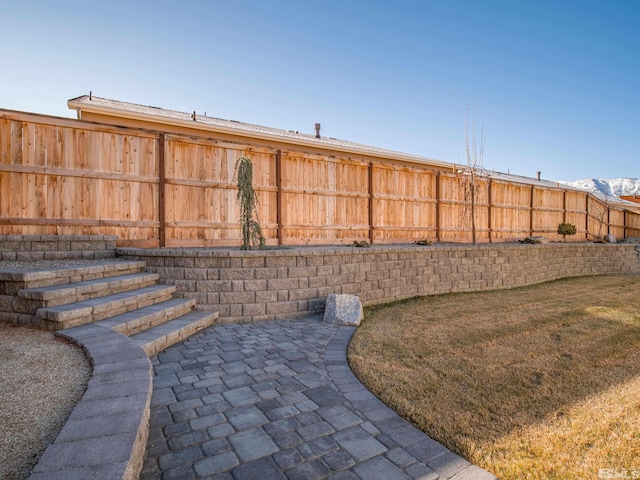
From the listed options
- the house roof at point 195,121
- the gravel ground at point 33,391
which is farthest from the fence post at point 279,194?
the gravel ground at point 33,391

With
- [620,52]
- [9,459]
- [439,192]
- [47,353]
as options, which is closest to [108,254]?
[47,353]

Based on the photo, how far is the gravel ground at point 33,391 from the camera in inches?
66.1

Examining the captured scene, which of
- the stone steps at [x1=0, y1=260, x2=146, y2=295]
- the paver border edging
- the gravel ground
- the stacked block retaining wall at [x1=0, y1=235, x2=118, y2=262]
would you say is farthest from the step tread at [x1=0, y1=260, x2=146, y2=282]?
the paver border edging

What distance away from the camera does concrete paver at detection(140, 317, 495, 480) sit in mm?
1896

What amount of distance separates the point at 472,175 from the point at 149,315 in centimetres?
946

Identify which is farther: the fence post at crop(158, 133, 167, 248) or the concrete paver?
the fence post at crop(158, 133, 167, 248)

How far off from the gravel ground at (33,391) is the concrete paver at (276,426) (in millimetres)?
542

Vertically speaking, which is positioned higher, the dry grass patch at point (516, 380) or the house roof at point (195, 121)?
the house roof at point (195, 121)

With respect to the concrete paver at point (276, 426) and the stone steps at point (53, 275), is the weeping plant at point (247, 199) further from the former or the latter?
the concrete paver at point (276, 426)

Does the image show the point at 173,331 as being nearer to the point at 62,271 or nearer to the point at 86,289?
the point at 86,289

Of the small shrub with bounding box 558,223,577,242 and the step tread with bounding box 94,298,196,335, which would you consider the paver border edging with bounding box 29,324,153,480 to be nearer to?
the step tread with bounding box 94,298,196,335

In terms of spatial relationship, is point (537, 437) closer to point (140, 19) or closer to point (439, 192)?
point (439, 192)

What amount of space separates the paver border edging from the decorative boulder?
2913 mm

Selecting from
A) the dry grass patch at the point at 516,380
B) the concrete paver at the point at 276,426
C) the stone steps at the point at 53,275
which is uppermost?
the stone steps at the point at 53,275
